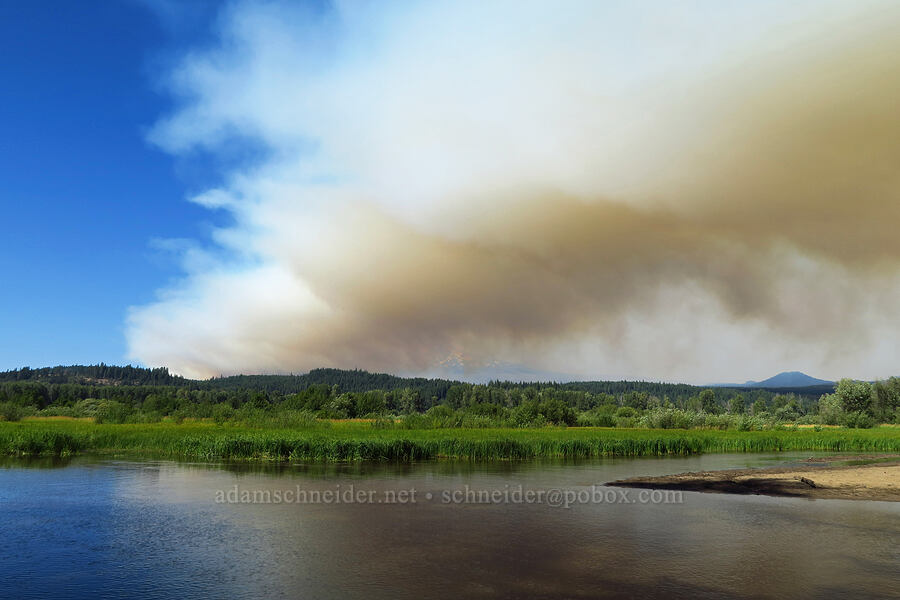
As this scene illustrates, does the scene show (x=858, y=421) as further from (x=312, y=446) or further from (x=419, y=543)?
(x=419, y=543)

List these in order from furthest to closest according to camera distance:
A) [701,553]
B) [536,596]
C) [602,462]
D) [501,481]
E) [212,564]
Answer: [602,462], [501,481], [701,553], [212,564], [536,596]

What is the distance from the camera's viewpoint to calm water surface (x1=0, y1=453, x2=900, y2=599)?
49.1 feet

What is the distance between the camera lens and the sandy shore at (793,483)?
32.7m

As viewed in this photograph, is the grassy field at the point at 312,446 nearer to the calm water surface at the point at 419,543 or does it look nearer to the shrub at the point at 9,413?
the calm water surface at the point at 419,543

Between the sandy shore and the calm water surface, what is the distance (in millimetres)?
2839

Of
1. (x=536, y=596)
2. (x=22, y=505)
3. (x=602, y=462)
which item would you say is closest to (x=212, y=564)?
(x=536, y=596)

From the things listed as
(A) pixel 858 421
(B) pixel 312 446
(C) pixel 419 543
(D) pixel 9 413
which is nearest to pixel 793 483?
(C) pixel 419 543

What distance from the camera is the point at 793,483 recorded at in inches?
1428

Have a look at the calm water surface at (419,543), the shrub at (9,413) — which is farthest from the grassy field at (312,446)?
the shrub at (9,413)

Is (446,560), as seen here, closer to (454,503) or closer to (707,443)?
(454,503)

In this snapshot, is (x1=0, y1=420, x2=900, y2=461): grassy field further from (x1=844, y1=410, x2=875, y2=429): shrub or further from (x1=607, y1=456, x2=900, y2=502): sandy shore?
(x1=844, y1=410, x2=875, y2=429): shrub

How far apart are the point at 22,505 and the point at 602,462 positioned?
40230 millimetres

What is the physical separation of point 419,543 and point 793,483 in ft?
92.5

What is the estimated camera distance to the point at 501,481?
35875 millimetres
